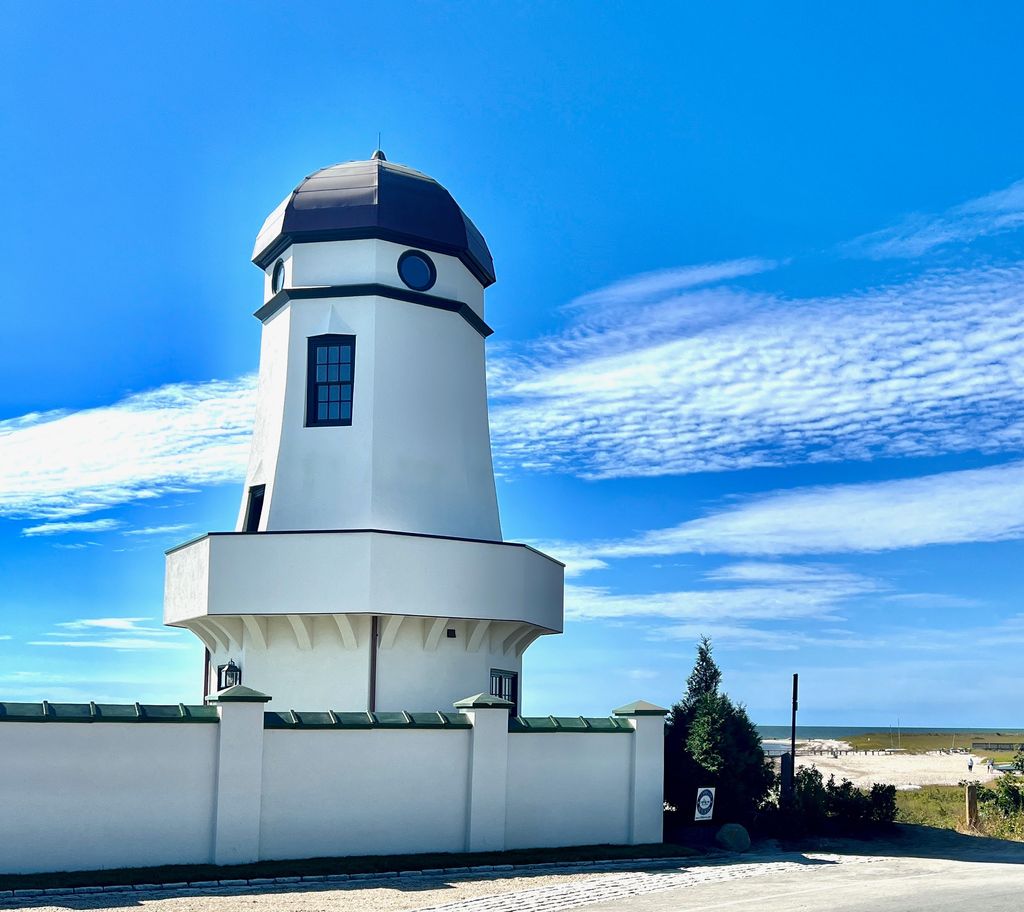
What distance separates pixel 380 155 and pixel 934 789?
2752 centimetres

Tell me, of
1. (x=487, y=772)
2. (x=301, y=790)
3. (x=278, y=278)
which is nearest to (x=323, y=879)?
(x=301, y=790)

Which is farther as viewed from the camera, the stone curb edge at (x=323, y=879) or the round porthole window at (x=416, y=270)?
the round porthole window at (x=416, y=270)

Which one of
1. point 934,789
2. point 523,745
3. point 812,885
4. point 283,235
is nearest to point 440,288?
point 283,235

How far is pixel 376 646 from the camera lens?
70.3 feet

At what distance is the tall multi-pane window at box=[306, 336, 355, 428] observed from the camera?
23.6 meters

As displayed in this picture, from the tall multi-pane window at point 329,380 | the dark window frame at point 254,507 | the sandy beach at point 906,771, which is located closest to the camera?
the tall multi-pane window at point 329,380

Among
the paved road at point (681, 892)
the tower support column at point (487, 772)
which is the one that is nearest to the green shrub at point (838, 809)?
the paved road at point (681, 892)

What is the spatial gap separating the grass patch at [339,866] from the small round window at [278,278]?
12.3 meters

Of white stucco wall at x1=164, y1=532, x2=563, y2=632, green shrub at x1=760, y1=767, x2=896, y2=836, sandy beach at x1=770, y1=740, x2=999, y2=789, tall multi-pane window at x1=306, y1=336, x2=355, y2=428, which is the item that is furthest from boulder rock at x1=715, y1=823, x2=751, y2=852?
sandy beach at x1=770, y1=740, x2=999, y2=789

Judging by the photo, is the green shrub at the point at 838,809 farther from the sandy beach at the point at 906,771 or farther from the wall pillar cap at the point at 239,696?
the sandy beach at the point at 906,771

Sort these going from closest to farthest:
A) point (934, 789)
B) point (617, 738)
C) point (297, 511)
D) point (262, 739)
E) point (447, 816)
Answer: point (262, 739) < point (447, 816) < point (617, 738) < point (297, 511) < point (934, 789)

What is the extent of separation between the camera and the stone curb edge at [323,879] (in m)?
15.0

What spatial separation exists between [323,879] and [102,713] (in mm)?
3991

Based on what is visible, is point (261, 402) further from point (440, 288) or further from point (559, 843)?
point (559, 843)
